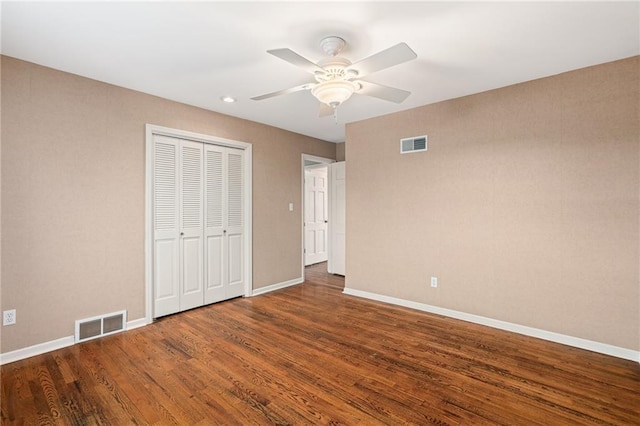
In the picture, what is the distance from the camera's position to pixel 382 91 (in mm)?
2447

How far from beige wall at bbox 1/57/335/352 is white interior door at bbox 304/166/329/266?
343cm

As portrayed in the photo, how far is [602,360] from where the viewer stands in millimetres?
2623

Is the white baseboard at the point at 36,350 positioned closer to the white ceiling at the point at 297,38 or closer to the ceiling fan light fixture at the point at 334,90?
the white ceiling at the point at 297,38

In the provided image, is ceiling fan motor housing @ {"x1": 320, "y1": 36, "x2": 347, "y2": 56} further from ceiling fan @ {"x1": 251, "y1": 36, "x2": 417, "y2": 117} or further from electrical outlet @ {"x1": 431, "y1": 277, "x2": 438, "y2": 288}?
electrical outlet @ {"x1": 431, "y1": 277, "x2": 438, "y2": 288}

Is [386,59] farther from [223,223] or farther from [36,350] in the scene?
[36,350]

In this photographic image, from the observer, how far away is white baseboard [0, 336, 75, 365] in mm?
2564

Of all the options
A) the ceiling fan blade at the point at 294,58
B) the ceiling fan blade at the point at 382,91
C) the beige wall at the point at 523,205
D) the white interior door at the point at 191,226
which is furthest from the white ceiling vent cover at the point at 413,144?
the white interior door at the point at 191,226

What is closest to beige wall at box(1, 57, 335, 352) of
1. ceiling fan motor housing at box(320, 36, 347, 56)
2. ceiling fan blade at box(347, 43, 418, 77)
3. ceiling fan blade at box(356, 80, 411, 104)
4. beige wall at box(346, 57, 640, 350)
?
ceiling fan motor housing at box(320, 36, 347, 56)

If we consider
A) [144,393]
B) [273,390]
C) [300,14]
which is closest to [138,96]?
[300,14]

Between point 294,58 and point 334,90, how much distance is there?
466mm

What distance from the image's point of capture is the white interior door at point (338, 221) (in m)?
5.68

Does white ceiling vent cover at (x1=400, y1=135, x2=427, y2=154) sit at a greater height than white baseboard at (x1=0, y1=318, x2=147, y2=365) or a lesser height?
greater

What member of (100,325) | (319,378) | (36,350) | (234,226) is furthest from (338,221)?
(36,350)

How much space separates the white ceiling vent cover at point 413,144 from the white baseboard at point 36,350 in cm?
429
